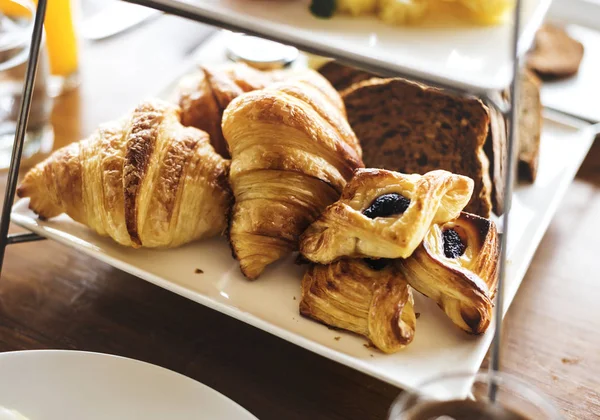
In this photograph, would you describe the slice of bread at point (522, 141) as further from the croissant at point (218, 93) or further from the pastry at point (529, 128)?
the croissant at point (218, 93)

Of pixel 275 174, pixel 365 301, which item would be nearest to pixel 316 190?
pixel 275 174

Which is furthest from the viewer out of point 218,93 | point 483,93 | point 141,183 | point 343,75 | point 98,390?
point 343,75

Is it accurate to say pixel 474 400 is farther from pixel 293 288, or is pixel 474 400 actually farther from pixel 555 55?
pixel 555 55

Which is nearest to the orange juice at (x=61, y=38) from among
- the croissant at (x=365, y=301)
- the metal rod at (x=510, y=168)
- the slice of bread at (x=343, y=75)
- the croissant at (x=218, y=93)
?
the croissant at (x=218, y=93)

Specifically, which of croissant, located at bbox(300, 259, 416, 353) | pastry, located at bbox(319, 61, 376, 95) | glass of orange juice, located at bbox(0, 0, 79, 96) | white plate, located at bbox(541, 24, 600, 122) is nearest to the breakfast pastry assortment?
croissant, located at bbox(300, 259, 416, 353)

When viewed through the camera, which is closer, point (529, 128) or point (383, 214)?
point (383, 214)

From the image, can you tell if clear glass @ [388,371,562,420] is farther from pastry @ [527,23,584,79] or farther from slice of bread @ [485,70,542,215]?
pastry @ [527,23,584,79]

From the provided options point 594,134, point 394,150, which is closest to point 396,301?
point 394,150
